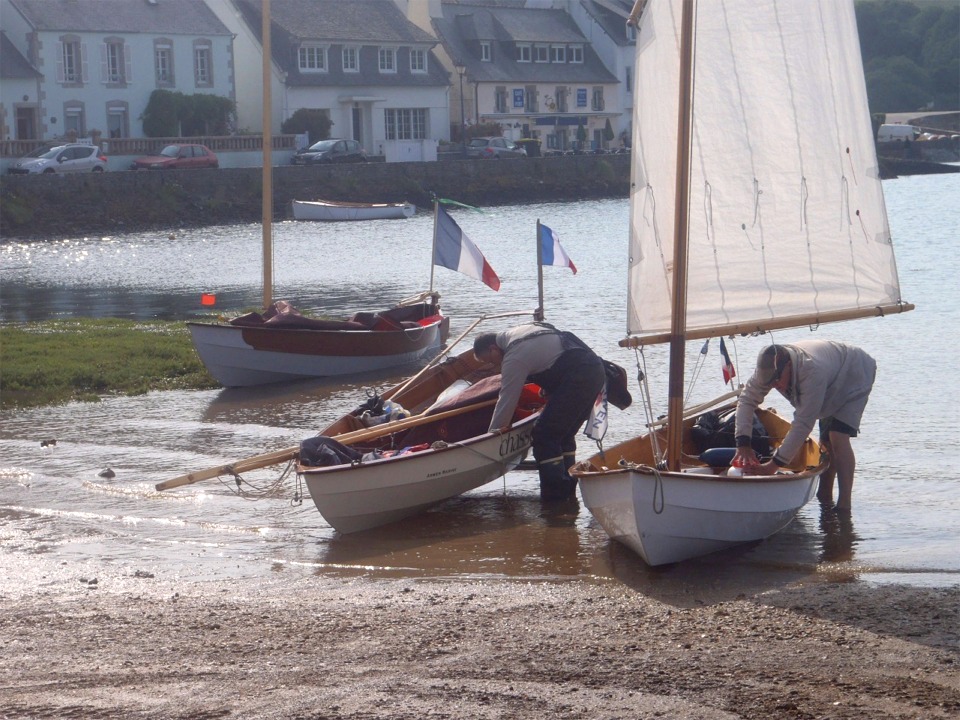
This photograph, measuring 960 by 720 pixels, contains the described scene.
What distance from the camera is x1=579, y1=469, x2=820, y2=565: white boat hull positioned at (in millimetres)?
8508

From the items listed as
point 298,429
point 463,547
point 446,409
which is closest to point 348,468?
point 463,547

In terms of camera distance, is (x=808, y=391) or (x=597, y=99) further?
(x=597, y=99)

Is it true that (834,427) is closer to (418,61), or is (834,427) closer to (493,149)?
(493,149)

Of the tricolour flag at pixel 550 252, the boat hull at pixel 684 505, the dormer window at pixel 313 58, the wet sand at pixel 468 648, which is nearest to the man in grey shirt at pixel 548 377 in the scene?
the boat hull at pixel 684 505

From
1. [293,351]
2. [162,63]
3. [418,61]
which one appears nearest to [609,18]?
[418,61]

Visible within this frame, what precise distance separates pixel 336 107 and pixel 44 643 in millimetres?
65964

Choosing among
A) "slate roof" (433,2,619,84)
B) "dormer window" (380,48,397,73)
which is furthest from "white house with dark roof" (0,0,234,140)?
"slate roof" (433,2,619,84)

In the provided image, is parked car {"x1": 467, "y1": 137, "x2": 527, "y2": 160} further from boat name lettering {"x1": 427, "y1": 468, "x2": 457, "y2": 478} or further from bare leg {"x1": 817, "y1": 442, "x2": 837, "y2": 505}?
boat name lettering {"x1": 427, "y1": 468, "x2": 457, "y2": 478}

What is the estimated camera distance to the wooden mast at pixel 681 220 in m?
9.09

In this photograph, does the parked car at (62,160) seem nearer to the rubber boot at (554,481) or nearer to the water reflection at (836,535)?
the rubber boot at (554,481)

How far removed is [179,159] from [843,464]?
49.3 m

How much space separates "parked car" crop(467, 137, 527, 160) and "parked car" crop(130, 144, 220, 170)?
16.1 metres

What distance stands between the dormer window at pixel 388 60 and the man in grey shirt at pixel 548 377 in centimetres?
6534

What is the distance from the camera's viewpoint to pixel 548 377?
417 inches
